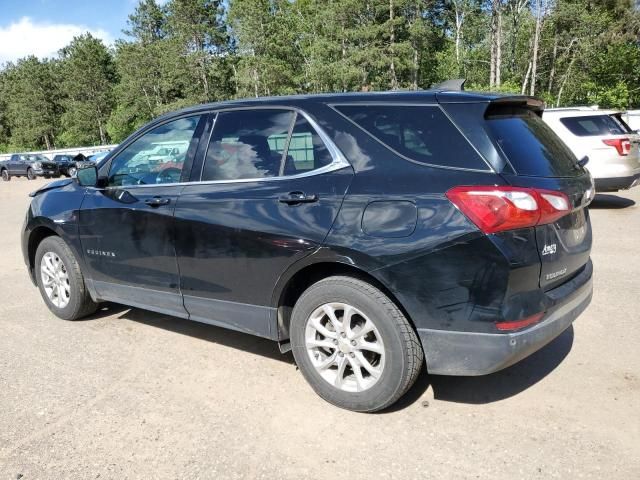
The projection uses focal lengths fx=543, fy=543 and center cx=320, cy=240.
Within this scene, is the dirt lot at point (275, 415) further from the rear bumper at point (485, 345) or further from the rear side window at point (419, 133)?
the rear side window at point (419, 133)

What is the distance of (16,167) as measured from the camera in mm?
32625

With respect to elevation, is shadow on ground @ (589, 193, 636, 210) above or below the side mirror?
below

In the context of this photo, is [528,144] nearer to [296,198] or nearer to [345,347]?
[296,198]

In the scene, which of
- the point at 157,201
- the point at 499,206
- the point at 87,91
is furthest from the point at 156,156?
the point at 87,91

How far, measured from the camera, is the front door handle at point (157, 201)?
3.84 metres

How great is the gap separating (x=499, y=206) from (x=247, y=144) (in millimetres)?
1719

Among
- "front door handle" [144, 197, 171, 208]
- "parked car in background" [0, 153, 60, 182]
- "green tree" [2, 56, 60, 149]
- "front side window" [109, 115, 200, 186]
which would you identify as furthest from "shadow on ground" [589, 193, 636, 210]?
"green tree" [2, 56, 60, 149]

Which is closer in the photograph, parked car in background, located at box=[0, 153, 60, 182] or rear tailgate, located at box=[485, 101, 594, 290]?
rear tailgate, located at box=[485, 101, 594, 290]

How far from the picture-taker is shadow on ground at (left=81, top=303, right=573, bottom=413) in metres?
3.35

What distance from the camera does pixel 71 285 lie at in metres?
4.75

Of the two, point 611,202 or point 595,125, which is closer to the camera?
point 595,125

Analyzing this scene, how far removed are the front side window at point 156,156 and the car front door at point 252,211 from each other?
275 millimetres

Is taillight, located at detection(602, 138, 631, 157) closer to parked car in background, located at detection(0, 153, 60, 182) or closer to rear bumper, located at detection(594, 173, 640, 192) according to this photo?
rear bumper, located at detection(594, 173, 640, 192)

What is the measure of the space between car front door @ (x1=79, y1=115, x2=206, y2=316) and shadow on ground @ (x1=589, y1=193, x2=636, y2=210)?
8918 millimetres
